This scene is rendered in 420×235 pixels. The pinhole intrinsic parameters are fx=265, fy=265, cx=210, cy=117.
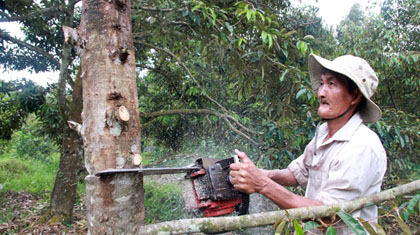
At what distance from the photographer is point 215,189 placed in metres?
1.48

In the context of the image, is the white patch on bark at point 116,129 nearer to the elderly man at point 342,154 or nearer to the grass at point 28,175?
the elderly man at point 342,154

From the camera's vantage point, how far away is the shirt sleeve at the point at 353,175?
117 centimetres

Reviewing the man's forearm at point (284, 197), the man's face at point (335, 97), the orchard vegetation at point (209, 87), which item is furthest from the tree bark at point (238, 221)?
the man's face at point (335, 97)

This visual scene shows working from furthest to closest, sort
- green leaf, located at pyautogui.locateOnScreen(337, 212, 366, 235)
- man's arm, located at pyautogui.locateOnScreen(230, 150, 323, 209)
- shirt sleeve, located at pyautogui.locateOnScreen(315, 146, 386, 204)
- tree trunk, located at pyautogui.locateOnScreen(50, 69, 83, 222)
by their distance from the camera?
tree trunk, located at pyautogui.locateOnScreen(50, 69, 83, 222) → man's arm, located at pyautogui.locateOnScreen(230, 150, 323, 209) → shirt sleeve, located at pyautogui.locateOnScreen(315, 146, 386, 204) → green leaf, located at pyautogui.locateOnScreen(337, 212, 366, 235)

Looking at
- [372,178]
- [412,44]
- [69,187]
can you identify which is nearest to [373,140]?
[372,178]

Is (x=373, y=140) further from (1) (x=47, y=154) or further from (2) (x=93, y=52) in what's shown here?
(1) (x=47, y=154)

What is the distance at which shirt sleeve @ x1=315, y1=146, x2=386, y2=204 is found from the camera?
1.17 m

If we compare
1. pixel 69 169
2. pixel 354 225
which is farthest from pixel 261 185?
pixel 69 169

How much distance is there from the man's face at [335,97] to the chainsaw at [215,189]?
573 millimetres

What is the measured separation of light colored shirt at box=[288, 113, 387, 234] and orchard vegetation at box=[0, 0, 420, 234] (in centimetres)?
17

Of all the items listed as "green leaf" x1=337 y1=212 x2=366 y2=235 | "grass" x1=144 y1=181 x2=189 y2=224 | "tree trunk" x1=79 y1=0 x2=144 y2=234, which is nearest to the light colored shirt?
"green leaf" x1=337 y1=212 x2=366 y2=235

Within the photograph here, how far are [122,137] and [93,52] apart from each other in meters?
0.47

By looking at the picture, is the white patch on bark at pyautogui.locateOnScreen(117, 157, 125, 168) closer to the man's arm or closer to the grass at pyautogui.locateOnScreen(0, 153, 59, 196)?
the man's arm

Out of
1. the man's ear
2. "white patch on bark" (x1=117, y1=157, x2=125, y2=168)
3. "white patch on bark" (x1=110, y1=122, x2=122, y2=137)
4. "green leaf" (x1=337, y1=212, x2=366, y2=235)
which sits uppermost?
the man's ear
